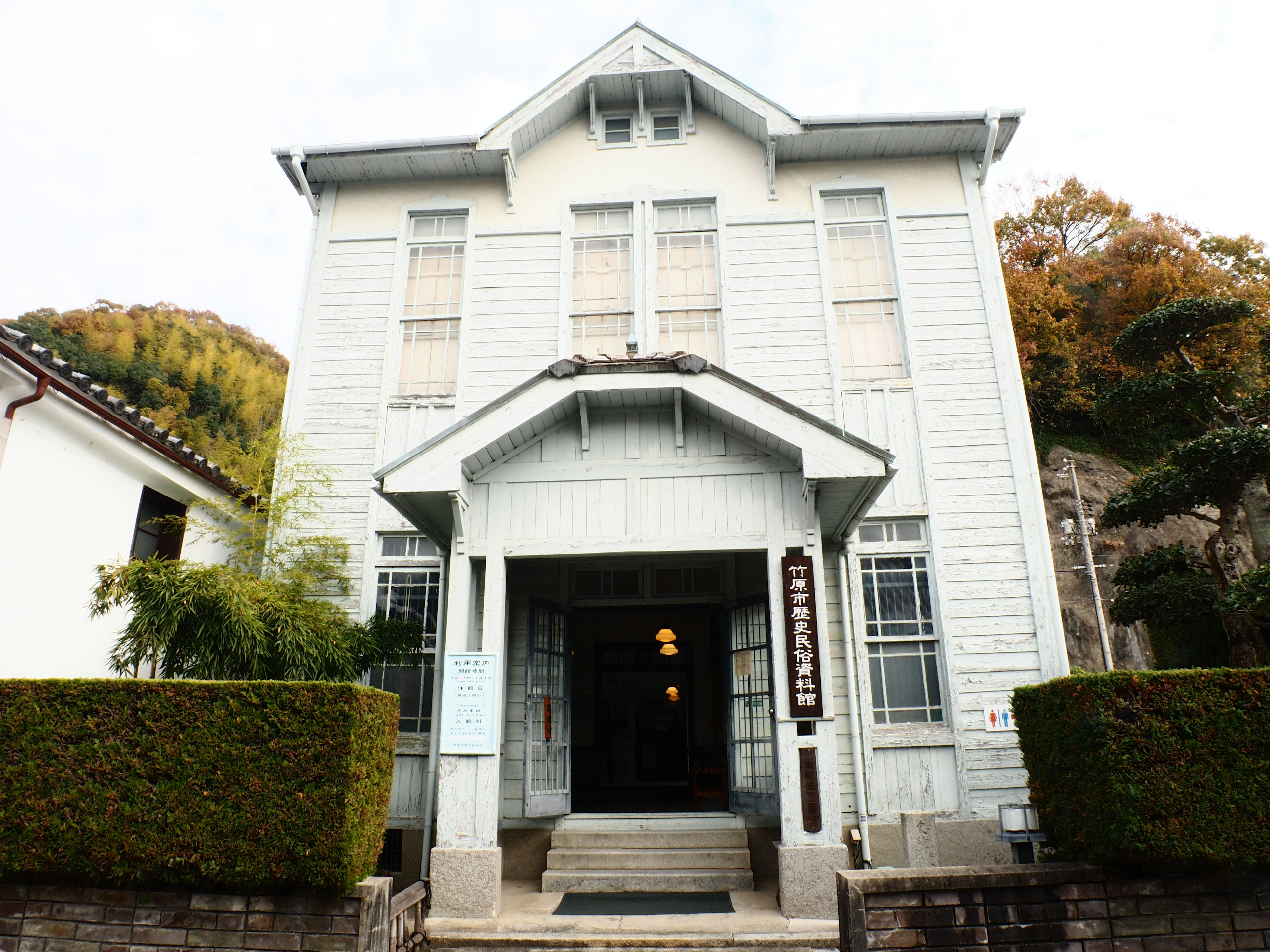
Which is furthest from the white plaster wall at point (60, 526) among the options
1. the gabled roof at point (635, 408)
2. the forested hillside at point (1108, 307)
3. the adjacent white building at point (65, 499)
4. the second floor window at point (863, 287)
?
the forested hillside at point (1108, 307)

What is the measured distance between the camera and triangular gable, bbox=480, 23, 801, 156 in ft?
32.2

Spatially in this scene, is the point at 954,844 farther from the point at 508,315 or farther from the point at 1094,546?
the point at 1094,546

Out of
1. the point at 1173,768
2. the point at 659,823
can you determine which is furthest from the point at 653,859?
the point at 1173,768

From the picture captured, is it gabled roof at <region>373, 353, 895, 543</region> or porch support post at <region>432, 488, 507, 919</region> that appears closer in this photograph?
porch support post at <region>432, 488, 507, 919</region>

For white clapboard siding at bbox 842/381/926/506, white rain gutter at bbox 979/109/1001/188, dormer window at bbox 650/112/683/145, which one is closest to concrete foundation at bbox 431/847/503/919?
white clapboard siding at bbox 842/381/926/506

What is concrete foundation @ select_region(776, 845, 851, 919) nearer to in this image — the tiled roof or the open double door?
the open double door

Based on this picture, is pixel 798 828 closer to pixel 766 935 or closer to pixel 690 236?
pixel 766 935

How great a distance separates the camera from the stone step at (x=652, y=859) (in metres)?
7.25

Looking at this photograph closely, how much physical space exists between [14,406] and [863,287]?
873 cm

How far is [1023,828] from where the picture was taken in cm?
591

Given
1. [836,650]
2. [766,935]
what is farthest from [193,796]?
[836,650]

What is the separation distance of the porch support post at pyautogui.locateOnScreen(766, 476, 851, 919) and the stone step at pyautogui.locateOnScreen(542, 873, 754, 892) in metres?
1.16

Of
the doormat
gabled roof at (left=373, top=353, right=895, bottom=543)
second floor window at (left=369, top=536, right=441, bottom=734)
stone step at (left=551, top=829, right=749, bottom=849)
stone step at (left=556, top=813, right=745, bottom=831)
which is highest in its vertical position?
gabled roof at (left=373, top=353, right=895, bottom=543)

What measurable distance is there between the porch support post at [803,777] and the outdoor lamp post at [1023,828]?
1187mm
